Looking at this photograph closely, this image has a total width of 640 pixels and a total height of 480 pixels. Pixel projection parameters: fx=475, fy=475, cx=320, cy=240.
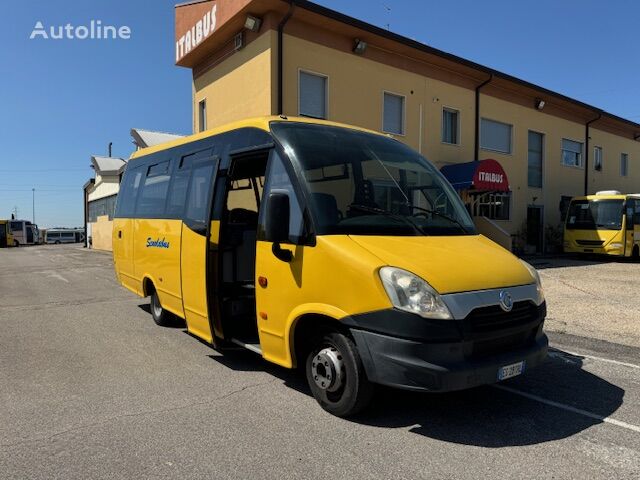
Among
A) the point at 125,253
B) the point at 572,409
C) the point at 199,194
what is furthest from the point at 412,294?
the point at 125,253

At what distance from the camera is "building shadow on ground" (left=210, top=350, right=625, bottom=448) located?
365 cm

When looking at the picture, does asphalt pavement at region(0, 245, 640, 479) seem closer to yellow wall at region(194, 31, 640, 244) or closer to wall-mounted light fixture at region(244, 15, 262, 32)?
yellow wall at region(194, 31, 640, 244)

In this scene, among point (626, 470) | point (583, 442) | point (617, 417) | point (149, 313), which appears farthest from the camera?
point (149, 313)

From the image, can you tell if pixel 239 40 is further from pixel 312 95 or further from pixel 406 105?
A: pixel 406 105

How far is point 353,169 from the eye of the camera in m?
4.46

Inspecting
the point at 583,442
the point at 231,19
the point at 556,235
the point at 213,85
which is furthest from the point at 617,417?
the point at 556,235

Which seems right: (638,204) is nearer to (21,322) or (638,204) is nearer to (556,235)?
(556,235)

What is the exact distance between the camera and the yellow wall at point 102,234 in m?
33.8

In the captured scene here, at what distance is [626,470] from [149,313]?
736cm

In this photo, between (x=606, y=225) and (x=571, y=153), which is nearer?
(x=606, y=225)

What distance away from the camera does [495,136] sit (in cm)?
2075

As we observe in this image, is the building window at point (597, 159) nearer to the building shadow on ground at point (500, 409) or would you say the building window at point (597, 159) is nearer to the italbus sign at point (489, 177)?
the italbus sign at point (489, 177)

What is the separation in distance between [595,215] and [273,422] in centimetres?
2021

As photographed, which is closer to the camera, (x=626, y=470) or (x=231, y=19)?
(x=626, y=470)
